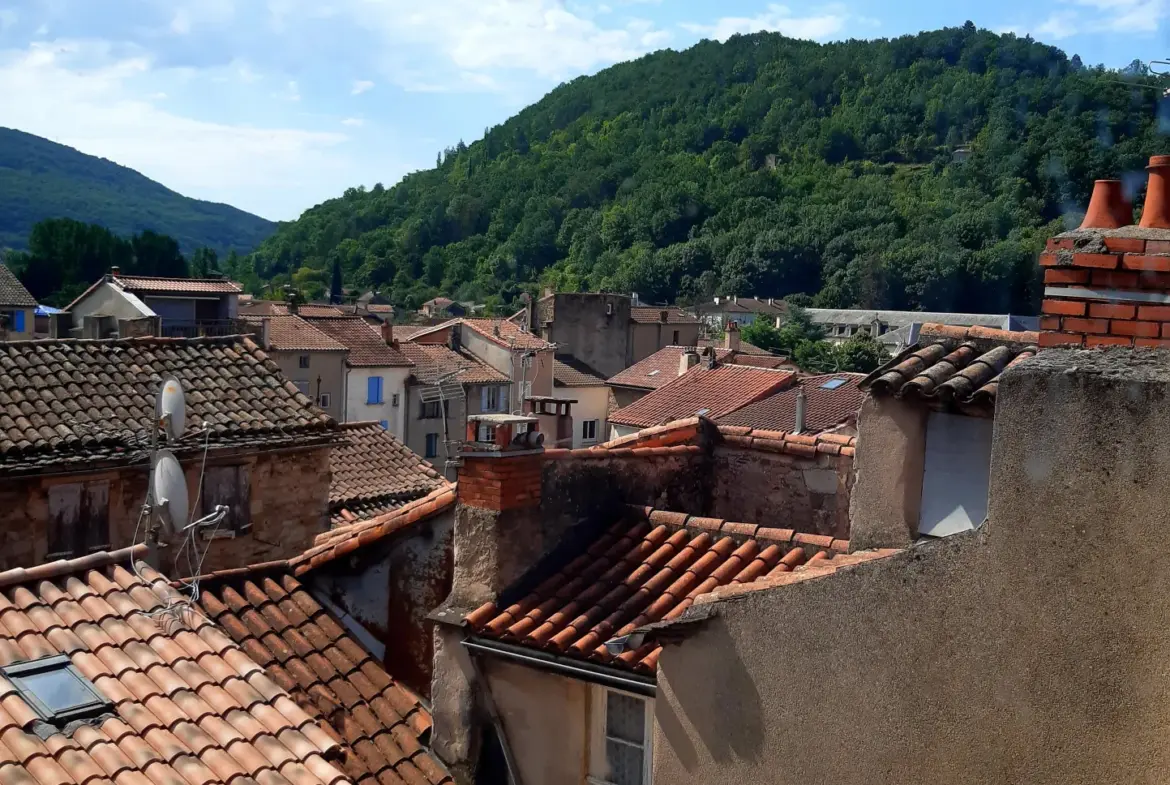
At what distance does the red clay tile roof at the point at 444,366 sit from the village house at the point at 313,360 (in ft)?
11.6

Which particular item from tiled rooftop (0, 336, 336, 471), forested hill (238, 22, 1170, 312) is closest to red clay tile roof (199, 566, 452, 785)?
tiled rooftop (0, 336, 336, 471)

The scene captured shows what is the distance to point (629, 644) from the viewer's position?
6.19 metres

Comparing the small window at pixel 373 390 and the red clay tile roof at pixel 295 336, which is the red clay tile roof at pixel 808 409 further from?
the red clay tile roof at pixel 295 336

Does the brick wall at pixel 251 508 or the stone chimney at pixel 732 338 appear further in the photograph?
the stone chimney at pixel 732 338

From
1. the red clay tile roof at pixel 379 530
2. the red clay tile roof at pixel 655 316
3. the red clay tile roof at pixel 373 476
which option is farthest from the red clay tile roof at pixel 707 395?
the red clay tile roof at pixel 655 316

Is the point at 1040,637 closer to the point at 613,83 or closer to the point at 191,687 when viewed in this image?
the point at 191,687

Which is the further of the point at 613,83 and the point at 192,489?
the point at 613,83

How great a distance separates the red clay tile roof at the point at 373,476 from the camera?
1862 cm

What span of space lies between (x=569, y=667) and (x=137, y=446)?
371 inches

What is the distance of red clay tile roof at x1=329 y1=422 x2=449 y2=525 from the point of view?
1862cm

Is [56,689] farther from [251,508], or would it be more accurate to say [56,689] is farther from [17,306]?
[17,306]

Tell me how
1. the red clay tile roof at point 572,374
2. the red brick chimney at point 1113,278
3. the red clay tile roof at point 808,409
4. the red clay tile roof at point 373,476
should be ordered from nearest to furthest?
the red brick chimney at point 1113,278 < the red clay tile roof at point 373,476 < the red clay tile roof at point 808,409 < the red clay tile roof at point 572,374

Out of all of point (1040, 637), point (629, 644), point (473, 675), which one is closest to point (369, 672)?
point (473, 675)

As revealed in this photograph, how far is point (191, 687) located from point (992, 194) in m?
55.4
